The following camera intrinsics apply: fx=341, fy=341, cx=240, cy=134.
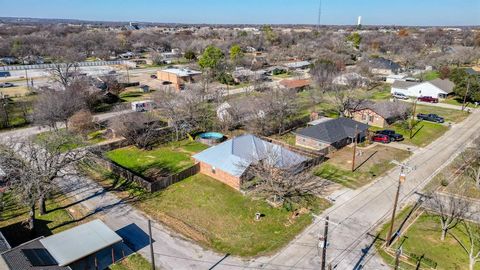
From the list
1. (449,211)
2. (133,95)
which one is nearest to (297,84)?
(133,95)

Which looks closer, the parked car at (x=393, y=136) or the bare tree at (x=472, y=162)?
the bare tree at (x=472, y=162)

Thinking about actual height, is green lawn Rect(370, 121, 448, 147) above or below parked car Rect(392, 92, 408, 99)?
below

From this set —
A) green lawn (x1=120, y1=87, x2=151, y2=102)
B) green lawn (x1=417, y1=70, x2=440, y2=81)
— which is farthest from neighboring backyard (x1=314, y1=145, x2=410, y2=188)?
green lawn (x1=417, y1=70, x2=440, y2=81)

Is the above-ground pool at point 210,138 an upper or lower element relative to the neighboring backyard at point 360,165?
upper

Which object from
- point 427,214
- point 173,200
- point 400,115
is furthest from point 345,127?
point 173,200

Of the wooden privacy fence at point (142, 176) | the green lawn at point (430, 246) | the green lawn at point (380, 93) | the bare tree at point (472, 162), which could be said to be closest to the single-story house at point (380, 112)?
the bare tree at point (472, 162)

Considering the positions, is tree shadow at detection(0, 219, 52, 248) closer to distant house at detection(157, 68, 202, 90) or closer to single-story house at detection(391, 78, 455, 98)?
distant house at detection(157, 68, 202, 90)

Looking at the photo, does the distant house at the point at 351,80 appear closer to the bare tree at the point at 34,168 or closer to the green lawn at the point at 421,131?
the green lawn at the point at 421,131

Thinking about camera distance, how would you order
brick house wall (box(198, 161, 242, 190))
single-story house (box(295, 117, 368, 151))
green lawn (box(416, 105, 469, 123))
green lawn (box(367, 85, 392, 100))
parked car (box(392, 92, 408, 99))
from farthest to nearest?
green lawn (box(367, 85, 392, 100)) < parked car (box(392, 92, 408, 99)) < green lawn (box(416, 105, 469, 123)) < single-story house (box(295, 117, 368, 151)) < brick house wall (box(198, 161, 242, 190))
